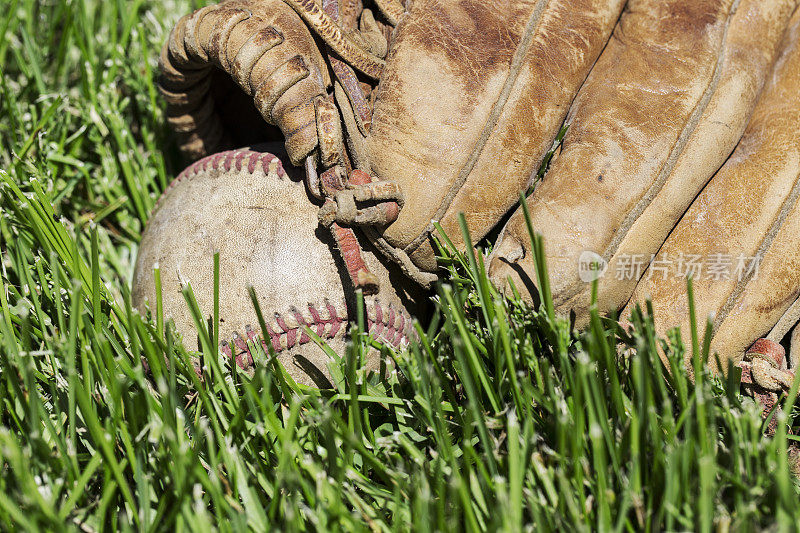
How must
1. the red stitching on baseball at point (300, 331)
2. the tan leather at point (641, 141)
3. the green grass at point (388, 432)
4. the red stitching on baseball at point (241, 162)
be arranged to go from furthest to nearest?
1. the red stitching on baseball at point (241, 162)
2. the red stitching on baseball at point (300, 331)
3. the tan leather at point (641, 141)
4. the green grass at point (388, 432)

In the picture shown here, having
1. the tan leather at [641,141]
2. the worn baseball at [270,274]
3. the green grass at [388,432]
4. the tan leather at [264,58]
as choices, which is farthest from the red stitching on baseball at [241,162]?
the tan leather at [641,141]

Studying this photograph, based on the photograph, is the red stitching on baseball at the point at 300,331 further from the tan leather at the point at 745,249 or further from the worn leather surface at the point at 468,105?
the tan leather at the point at 745,249

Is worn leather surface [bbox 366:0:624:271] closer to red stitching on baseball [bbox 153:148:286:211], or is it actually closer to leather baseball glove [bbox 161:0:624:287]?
leather baseball glove [bbox 161:0:624:287]

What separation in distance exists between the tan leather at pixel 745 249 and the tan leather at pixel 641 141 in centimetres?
6

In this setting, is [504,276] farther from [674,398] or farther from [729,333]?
[729,333]

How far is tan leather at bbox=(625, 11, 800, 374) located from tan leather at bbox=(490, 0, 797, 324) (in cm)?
6

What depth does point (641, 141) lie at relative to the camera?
177 centimetres

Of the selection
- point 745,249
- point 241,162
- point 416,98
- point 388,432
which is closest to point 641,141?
point 745,249

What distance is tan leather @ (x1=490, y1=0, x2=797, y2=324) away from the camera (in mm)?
1739

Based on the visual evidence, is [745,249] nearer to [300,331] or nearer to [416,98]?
[416,98]

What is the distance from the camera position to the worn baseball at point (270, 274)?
186 cm

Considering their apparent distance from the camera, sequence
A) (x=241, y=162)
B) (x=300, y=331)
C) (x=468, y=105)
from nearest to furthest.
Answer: (x=468, y=105) → (x=300, y=331) → (x=241, y=162)

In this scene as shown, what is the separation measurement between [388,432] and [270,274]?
538mm

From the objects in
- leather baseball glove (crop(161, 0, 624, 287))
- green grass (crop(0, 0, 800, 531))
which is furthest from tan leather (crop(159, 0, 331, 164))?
green grass (crop(0, 0, 800, 531))
